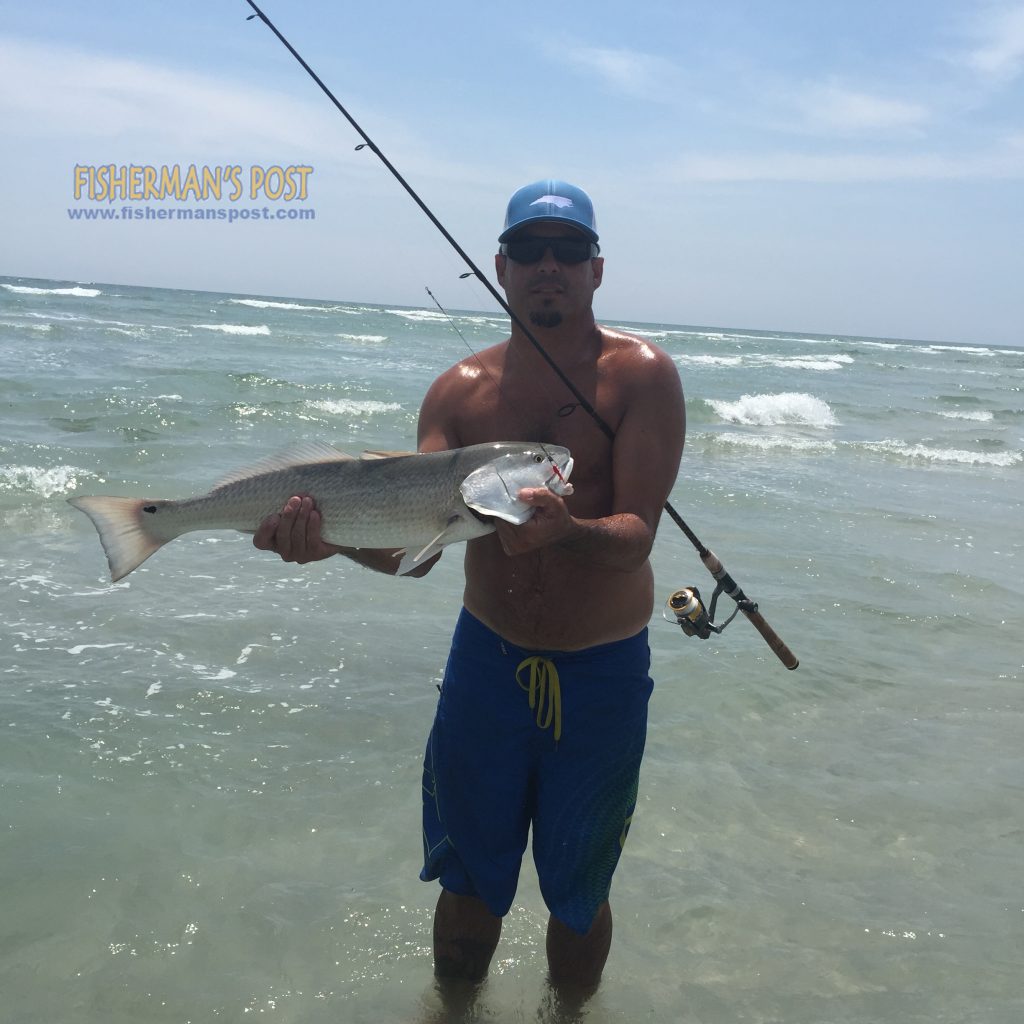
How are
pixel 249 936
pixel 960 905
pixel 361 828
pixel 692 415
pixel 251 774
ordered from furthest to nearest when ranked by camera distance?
pixel 692 415 → pixel 251 774 → pixel 361 828 → pixel 960 905 → pixel 249 936

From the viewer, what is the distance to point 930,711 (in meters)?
5.33

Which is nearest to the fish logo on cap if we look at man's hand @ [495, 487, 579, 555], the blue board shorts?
man's hand @ [495, 487, 579, 555]

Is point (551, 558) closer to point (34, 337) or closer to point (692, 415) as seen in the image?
point (692, 415)

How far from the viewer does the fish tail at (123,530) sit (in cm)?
293

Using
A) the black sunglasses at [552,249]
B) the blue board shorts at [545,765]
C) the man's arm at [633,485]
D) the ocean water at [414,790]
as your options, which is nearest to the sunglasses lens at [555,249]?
the black sunglasses at [552,249]

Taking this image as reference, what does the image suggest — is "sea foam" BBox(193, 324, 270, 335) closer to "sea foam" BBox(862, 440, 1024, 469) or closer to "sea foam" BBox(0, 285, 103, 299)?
"sea foam" BBox(0, 285, 103, 299)

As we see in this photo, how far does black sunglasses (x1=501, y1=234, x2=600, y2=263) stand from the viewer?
9.11 ft

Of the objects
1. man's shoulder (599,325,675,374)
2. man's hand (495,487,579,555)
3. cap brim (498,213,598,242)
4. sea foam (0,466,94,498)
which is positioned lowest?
sea foam (0,466,94,498)

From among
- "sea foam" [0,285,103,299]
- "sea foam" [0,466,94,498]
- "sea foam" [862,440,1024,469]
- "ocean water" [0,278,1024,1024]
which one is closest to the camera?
"ocean water" [0,278,1024,1024]

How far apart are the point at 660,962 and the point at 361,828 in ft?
4.19

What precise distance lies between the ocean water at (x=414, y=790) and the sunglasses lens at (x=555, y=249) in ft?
7.38

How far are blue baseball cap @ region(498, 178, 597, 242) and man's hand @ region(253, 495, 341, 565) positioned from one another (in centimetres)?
95

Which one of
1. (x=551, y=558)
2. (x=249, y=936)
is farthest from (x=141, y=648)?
(x=551, y=558)

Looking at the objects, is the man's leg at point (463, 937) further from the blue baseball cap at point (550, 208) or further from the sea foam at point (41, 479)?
the sea foam at point (41, 479)
